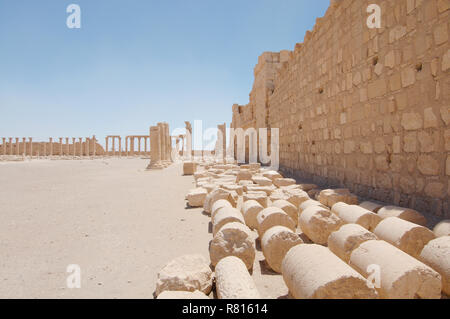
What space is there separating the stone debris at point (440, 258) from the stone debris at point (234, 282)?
1.45 meters

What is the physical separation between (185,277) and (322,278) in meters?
1.07

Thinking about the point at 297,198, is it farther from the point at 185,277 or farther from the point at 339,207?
the point at 185,277

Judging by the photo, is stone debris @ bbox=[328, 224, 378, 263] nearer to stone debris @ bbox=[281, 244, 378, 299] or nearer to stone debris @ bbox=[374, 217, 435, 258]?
stone debris @ bbox=[374, 217, 435, 258]

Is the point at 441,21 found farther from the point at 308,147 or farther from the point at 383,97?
the point at 308,147

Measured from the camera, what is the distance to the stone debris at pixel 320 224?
3246 millimetres

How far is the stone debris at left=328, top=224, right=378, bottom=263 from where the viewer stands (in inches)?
103

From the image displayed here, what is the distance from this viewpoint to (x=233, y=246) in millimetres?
2775

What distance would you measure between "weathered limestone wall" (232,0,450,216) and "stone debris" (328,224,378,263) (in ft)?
4.11

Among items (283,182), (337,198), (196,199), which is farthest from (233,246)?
(283,182)

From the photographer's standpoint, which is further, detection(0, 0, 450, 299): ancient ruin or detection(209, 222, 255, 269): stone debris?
detection(209, 222, 255, 269): stone debris

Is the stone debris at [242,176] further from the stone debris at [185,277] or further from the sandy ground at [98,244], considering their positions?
the stone debris at [185,277]

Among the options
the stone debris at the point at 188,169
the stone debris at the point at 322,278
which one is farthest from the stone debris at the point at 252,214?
the stone debris at the point at 188,169

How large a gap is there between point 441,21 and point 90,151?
48378 mm

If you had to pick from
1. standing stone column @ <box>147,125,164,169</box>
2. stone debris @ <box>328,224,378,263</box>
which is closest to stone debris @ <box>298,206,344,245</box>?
stone debris @ <box>328,224,378,263</box>
